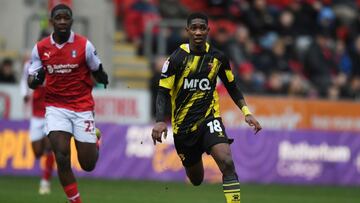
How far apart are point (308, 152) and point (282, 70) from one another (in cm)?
490

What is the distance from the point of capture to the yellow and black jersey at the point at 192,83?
479 inches

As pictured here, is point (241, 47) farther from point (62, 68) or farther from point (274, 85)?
point (62, 68)

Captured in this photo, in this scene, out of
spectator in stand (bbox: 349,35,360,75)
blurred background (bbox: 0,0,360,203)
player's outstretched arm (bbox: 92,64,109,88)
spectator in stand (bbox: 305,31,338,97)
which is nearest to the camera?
player's outstretched arm (bbox: 92,64,109,88)

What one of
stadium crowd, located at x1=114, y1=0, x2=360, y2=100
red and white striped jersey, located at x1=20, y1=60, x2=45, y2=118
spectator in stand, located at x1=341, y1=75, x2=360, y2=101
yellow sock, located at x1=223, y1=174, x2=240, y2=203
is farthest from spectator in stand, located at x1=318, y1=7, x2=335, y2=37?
yellow sock, located at x1=223, y1=174, x2=240, y2=203

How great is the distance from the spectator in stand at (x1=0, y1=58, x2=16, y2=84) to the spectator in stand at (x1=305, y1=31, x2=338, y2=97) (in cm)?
905

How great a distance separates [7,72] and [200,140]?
39.0 ft

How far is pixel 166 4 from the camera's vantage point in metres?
28.8

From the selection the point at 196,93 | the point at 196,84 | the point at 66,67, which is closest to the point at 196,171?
the point at 196,93

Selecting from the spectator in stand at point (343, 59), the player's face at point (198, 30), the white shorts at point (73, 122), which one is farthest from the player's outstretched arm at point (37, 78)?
the spectator in stand at point (343, 59)

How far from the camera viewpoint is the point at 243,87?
2591cm

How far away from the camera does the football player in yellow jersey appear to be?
12.1 meters

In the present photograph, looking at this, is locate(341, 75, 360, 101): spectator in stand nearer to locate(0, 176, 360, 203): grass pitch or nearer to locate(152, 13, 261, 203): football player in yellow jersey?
locate(0, 176, 360, 203): grass pitch

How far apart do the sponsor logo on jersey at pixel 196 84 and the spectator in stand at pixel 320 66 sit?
624 inches

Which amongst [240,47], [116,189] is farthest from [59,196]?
[240,47]
